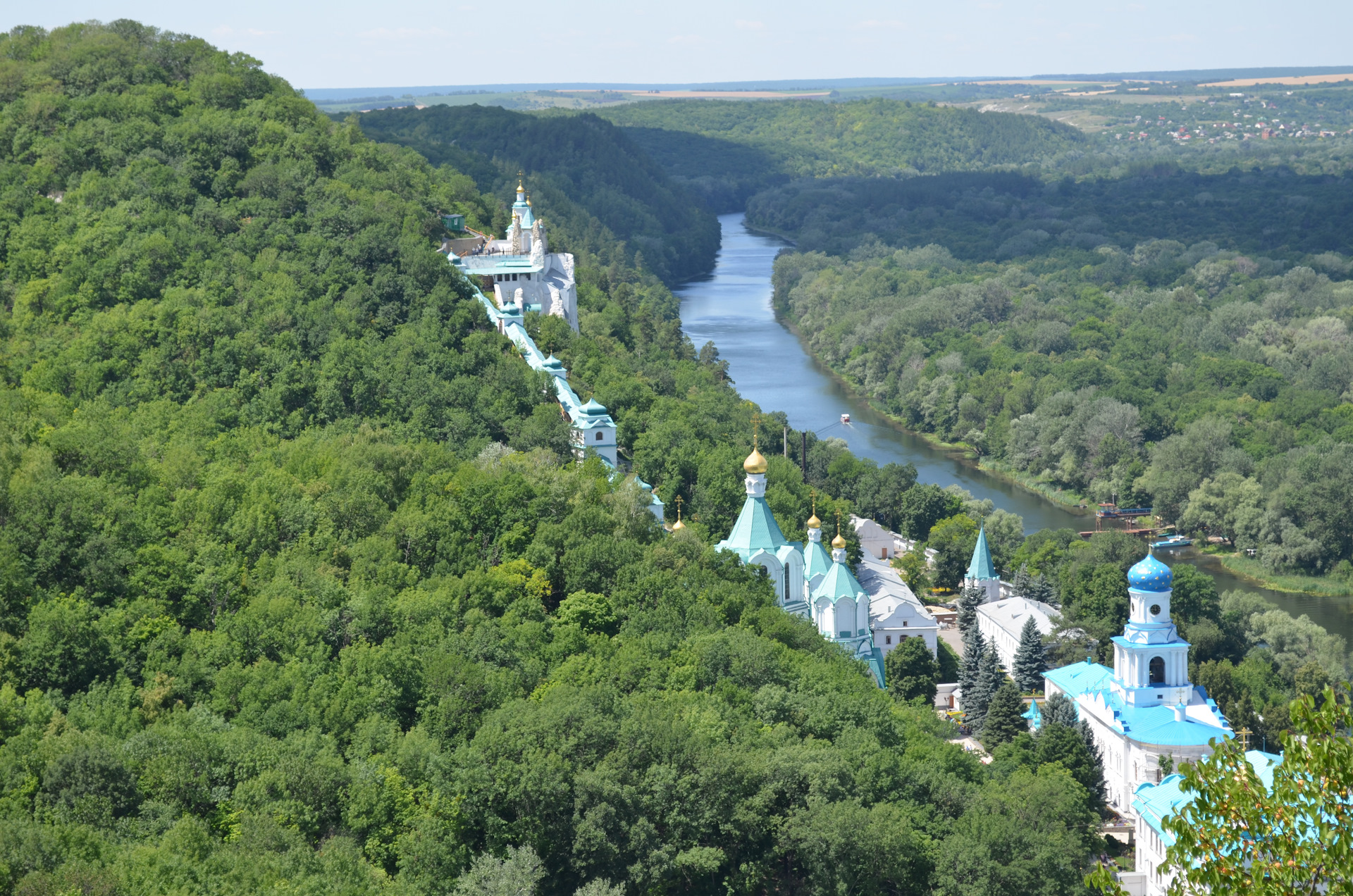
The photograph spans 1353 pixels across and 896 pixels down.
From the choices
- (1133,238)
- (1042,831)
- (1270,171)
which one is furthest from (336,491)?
(1270,171)

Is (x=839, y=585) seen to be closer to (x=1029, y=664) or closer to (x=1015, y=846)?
(x=1029, y=664)

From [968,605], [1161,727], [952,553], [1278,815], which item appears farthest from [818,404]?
[1278,815]

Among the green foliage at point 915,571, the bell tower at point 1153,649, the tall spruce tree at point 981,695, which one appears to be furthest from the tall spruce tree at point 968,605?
the bell tower at point 1153,649

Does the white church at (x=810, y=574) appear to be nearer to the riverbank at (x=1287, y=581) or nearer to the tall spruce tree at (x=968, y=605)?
the tall spruce tree at (x=968, y=605)

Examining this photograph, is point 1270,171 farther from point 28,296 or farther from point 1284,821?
point 1284,821

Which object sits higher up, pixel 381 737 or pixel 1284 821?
pixel 1284 821
